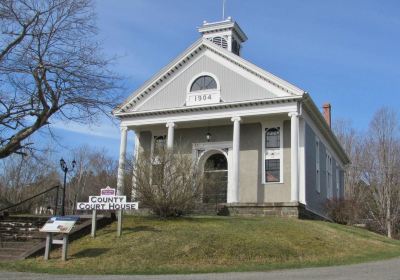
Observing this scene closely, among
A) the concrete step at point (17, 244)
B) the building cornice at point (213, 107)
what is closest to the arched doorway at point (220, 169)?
the building cornice at point (213, 107)

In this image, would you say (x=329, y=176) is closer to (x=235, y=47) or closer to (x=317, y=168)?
(x=317, y=168)

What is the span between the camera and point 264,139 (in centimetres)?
2969

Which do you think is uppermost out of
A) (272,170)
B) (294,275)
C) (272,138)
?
(272,138)

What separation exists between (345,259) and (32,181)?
1593 inches

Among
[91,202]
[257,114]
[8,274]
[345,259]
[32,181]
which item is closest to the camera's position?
[8,274]

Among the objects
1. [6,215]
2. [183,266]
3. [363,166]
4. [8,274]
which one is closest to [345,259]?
[183,266]

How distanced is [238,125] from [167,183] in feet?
33.5

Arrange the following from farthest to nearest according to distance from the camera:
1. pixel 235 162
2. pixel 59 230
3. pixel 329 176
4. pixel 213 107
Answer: pixel 329 176
pixel 213 107
pixel 235 162
pixel 59 230

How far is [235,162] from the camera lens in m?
28.0

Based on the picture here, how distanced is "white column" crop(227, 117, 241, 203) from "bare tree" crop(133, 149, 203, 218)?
778 centimetres

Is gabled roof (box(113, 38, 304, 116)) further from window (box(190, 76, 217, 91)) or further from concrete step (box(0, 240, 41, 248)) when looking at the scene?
concrete step (box(0, 240, 41, 248))

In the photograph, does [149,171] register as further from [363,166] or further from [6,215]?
[363,166]

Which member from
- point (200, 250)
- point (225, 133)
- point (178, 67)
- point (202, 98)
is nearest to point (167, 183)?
point (200, 250)

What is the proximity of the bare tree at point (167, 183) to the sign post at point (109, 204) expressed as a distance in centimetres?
204
